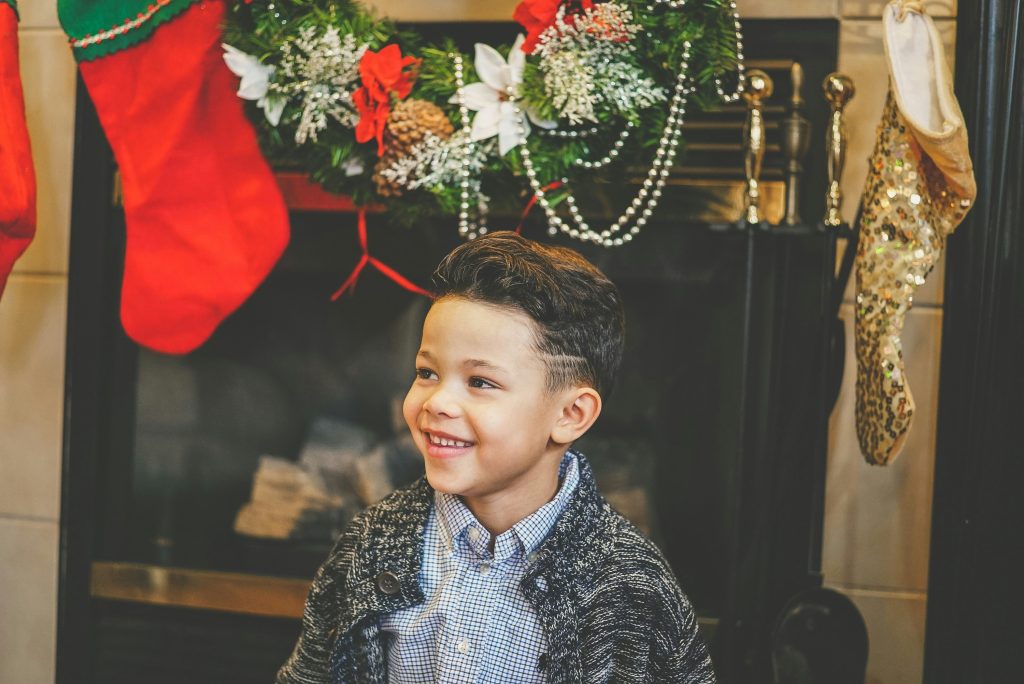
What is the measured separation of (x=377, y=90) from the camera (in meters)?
1.28

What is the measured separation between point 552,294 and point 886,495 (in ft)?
2.56

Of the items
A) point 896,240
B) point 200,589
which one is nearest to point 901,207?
point 896,240

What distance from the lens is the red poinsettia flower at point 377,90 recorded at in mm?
1283

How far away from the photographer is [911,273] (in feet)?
3.58

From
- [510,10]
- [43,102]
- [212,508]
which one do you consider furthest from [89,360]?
[510,10]

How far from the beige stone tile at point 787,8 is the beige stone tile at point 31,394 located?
1225mm

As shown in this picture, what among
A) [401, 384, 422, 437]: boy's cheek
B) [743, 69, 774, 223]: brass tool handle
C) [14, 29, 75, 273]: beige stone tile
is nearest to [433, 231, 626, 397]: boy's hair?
[401, 384, 422, 437]: boy's cheek

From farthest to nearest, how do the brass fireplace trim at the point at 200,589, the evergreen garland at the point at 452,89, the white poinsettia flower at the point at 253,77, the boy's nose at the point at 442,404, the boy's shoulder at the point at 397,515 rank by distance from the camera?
the brass fireplace trim at the point at 200,589 → the white poinsettia flower at the point at 253,77 → the evergreen garland at the point at 452,89 → the boy's shoulder at the point at 397,515 → the boy's nose at the point at 442,404

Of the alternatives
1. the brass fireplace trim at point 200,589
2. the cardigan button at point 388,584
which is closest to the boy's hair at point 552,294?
the cardigan button at point 388,584

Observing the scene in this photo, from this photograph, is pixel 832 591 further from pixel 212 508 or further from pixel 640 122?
pixel 212 508

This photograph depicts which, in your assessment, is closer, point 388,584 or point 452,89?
point 388,584

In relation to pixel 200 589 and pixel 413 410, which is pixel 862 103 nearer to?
pixel 413 410

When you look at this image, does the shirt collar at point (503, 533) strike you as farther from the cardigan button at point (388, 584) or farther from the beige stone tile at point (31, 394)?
the beige stone tile at point (31, 394)

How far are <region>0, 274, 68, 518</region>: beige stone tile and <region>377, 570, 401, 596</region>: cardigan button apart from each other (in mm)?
980
